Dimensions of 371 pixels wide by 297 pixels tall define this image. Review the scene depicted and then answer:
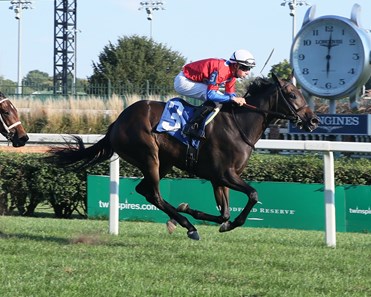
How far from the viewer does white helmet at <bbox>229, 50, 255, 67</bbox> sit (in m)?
8.34

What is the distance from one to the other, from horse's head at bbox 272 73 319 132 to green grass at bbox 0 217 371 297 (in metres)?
1.16

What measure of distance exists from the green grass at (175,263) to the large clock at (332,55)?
23.6 feet

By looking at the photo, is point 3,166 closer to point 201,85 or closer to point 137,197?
point 137,197

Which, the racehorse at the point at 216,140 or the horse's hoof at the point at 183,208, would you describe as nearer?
the racehorse at the point at 216,140

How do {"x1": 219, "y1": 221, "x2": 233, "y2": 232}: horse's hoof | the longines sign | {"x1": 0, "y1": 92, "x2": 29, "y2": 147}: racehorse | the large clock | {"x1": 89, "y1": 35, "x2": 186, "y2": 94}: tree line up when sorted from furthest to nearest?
{"x1": 89, "y1": 35, "x2": 186, "y2": 94}: tree
the large clock
the longines sign
{"x1": 0, "y1": 92, "x2": 29, "y2": 147}: racehorse
{"x1": 219, "y1": 221, "x2": 233, "y2": 232}: horse's hoof

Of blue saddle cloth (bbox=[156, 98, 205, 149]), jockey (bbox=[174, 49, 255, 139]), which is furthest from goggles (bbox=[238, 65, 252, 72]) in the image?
blue saddle cloth (bbox=[156, 98, 205, 149])

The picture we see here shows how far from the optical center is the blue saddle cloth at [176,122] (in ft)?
27.1

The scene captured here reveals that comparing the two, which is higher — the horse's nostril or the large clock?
the large clock

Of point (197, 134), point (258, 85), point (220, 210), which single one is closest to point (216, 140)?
point (197, 134)

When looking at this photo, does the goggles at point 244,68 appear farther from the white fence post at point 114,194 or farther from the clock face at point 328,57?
the clock face at point 328,57

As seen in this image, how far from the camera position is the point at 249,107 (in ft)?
27.7

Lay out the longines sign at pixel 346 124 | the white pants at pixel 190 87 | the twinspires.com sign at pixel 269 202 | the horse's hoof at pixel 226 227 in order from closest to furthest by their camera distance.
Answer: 1. the horse's hoof at pixel 226 227
2. the white pants at pixel 190 87
3. the twinspires.com sign at pixel 269 202
4. the longines sign at pixel 346 124

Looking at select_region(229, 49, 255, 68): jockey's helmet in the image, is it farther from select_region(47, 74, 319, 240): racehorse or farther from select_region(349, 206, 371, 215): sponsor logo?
select_region(349, 206, 371, 215): sponsor logo

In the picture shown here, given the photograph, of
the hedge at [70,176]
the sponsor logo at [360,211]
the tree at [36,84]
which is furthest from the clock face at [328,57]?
the tree at [36,84]
